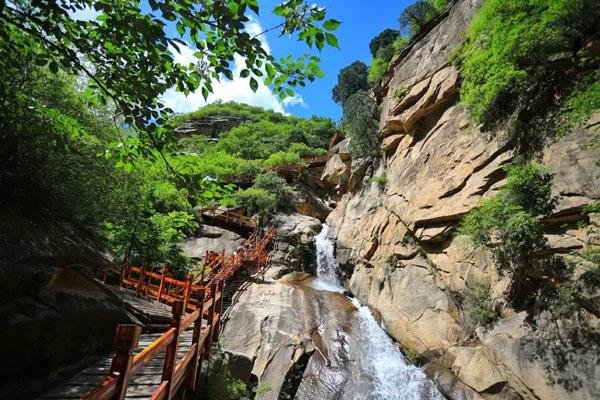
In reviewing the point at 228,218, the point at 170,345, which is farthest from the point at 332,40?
the point at 228,218

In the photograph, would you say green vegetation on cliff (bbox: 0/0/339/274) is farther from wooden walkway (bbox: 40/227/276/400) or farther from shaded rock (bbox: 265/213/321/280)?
shaded rock (bbox: 265/213/321/280)

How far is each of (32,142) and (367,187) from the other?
16561mm

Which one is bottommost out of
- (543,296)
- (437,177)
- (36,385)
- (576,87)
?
(36,385)

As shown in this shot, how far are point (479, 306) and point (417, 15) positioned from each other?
18.1 metres

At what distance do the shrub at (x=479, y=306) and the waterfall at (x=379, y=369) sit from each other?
2014mm

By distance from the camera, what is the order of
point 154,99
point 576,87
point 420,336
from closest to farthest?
point 154,99, point 576,87, point 420,336

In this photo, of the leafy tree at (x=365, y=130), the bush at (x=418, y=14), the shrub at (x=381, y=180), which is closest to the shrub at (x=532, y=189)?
the shrub at (x=381, y=180)

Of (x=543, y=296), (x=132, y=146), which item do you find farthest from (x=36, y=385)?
(x=543, y=296)

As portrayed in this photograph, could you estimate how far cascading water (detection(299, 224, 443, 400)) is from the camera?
882cm

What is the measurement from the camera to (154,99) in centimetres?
374

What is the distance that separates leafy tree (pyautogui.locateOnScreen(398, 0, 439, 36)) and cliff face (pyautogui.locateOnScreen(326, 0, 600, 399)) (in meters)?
2.62

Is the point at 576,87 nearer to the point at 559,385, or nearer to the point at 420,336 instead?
the point at 559,385

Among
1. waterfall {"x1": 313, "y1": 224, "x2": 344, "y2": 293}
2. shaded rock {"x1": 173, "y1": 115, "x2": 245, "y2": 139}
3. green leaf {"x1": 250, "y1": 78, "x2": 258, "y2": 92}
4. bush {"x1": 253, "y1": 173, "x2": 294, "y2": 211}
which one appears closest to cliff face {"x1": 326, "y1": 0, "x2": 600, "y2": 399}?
waterfall {"x1": 313, "y1": 224, "x2": 344, "y2": 293}

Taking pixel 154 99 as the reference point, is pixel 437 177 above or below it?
above
